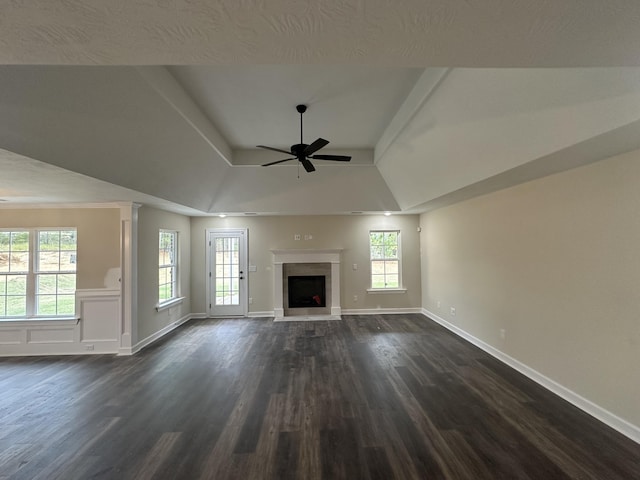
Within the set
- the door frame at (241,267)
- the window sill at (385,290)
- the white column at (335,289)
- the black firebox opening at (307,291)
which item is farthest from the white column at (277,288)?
the window sill at (385,290)

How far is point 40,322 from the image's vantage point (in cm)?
429

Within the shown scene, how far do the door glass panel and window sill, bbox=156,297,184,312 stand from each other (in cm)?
86

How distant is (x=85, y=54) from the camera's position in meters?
1.19

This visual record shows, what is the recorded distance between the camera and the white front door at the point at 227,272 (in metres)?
6.50

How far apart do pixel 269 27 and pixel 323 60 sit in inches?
12.4

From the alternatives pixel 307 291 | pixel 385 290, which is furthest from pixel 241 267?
pixel 385 290

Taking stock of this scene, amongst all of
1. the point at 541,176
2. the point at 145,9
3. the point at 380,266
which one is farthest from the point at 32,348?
the point at 541,176

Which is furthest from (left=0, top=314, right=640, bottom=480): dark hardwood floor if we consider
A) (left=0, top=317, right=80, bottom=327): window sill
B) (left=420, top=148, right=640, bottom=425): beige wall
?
(left=0, top=317, right=80, bottom=327): window sill

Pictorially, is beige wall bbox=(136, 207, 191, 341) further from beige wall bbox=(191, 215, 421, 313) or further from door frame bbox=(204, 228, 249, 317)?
beige wall bbox=(191, 215, 421, 313)

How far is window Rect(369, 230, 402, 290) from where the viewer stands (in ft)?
22.2

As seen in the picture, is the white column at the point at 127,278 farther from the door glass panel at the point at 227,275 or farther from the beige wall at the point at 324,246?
the door glass panel at the point at 227,275

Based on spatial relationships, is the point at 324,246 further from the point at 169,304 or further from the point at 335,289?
the point at 169,304

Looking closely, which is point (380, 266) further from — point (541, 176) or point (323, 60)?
point (323, 60)

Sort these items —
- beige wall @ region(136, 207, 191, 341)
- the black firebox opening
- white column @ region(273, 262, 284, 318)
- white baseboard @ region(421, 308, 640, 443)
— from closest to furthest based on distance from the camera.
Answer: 1. white baseboard @ region(421, 308, 640, 443)
2. beige wall @ region(136, 207, 191, 341)
3. white column @ region(273, 262, 284, 318)
4. the black firebox opening
